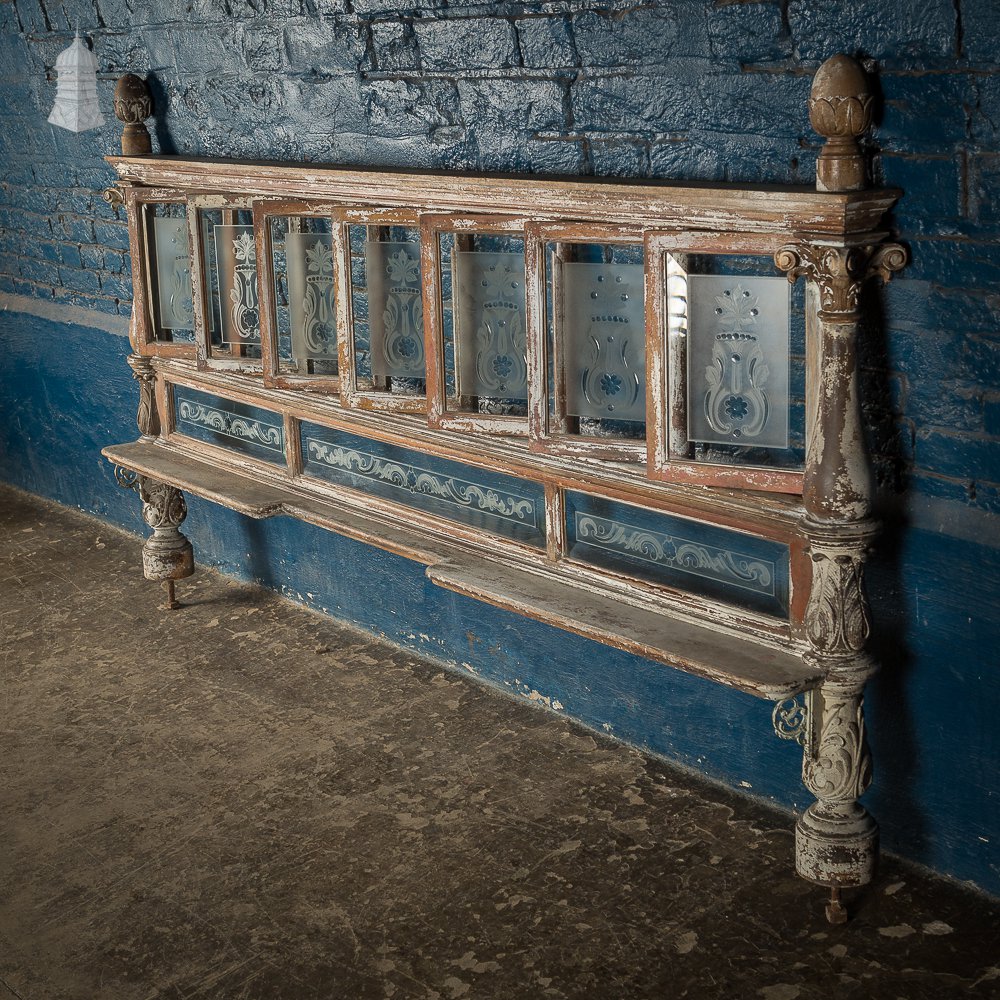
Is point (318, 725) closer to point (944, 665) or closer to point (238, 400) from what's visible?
point (238, 400)

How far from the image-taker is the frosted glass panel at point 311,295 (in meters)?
4.09

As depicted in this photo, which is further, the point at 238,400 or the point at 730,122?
the point at 238,400

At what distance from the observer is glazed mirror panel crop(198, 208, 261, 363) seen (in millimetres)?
4363

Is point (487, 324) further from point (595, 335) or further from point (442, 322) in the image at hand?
point (595, 335)

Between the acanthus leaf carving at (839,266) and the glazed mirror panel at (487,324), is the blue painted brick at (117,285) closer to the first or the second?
the glazed mirror panel at (487,324)

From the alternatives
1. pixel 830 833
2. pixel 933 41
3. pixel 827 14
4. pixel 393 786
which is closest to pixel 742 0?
pixel 827 14

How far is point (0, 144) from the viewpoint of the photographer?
6055 millimetres

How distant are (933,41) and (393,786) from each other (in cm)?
220

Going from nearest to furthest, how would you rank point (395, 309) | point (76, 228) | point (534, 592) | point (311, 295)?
point (534, 592), point (395, 309), point (311, 295), point (76, 228)

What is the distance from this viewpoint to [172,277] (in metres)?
4.70

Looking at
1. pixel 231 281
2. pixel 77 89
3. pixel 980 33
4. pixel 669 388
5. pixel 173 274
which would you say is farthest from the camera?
pixel 77 89

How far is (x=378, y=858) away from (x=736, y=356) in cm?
145

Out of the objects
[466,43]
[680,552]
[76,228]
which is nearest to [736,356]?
[680,552]

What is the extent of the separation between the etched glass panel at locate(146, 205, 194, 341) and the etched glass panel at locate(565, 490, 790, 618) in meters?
1.80
